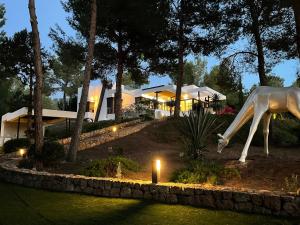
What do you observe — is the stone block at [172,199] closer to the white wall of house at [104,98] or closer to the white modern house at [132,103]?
the white modern house at [132,103]

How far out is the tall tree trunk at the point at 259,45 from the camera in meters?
18.5

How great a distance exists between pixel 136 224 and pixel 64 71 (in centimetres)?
4877

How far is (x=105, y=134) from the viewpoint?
19.7 metres

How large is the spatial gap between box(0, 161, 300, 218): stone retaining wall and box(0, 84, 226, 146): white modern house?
47.8 ft

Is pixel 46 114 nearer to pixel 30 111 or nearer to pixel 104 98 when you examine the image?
pixel 30 111

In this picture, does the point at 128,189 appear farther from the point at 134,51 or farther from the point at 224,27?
the point at 134,51

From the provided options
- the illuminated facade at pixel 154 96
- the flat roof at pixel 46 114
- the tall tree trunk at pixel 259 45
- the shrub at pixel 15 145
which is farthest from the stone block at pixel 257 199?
the illuminated facade at pixel 154 96

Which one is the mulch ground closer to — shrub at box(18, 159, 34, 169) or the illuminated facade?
shrub at box(18, 159, 34, 169)

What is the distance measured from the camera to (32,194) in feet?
30.2

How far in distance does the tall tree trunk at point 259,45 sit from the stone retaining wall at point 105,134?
6.53 meters

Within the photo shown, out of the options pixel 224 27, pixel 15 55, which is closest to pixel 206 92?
pixel 224 27

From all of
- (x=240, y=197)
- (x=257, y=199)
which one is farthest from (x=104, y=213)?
(x=257, y=199)

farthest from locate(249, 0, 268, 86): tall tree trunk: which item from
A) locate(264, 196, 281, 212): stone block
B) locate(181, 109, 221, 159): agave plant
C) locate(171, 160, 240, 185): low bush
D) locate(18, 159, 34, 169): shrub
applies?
locate(264, 196, 281, 212): stone block

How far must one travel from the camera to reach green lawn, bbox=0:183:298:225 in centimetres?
655
